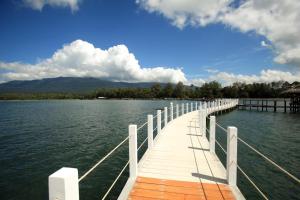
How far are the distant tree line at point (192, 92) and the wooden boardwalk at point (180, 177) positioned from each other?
78.1 m

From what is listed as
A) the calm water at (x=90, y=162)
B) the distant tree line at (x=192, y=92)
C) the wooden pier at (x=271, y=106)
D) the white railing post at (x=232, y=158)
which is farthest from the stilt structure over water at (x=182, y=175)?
the distant tree line at (x=192, y=92)

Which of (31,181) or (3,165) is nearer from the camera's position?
(31,181)

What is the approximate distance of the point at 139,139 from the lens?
14.0m

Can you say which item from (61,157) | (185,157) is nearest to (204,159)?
(185,157)

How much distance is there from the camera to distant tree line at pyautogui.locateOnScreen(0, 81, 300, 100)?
100938mm

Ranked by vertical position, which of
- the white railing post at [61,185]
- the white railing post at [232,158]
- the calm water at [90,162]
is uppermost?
the white railing post at [61,185]

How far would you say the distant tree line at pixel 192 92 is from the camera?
100938 mm

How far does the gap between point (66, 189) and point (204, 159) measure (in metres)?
5.03

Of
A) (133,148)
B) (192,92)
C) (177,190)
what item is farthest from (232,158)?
(192,92)

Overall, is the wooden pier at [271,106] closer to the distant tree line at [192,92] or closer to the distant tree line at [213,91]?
the distant tree line at [192,92]

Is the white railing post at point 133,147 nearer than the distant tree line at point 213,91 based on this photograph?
Yes

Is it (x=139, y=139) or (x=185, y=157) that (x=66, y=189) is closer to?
(x=185, y=157)

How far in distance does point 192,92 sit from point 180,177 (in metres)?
122

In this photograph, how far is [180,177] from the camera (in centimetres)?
483
